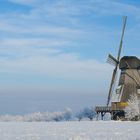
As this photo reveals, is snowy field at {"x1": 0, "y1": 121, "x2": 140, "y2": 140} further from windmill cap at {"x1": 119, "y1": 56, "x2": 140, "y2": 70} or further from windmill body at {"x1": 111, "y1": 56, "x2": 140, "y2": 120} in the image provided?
windmill cap at {"x1": 119, "y1": 56, "x2": 140, "y2": 70}

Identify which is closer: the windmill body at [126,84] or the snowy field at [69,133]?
the snowy field at [69,133]

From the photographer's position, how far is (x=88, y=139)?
74.4ft

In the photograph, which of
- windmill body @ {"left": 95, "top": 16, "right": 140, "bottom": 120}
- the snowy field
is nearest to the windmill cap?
windmill body @ {"left": 95, "top": 16, "right": 140, "bottom": 120}

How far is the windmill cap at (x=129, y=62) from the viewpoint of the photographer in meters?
63.5

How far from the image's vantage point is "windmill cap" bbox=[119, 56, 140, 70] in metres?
63.5

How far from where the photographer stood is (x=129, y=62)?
210ft

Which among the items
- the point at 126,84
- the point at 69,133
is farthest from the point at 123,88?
the point at 69,133

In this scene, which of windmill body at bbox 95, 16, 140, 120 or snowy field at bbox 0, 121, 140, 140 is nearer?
snowy field at bbox 0, 121, 140, 140

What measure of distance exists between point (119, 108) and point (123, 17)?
16.2m

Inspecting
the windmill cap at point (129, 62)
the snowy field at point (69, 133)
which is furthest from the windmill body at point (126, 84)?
the snowy field at point (69, 133)

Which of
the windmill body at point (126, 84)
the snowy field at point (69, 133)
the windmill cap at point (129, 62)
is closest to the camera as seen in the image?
the snowy field at point (69, 133)

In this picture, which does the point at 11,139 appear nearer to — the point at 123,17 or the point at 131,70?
the point at 131,70

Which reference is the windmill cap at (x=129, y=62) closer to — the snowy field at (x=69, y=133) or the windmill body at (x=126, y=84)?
the windmill body at (x=126, y=84)

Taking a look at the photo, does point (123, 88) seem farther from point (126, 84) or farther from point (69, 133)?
point (69, 133)
